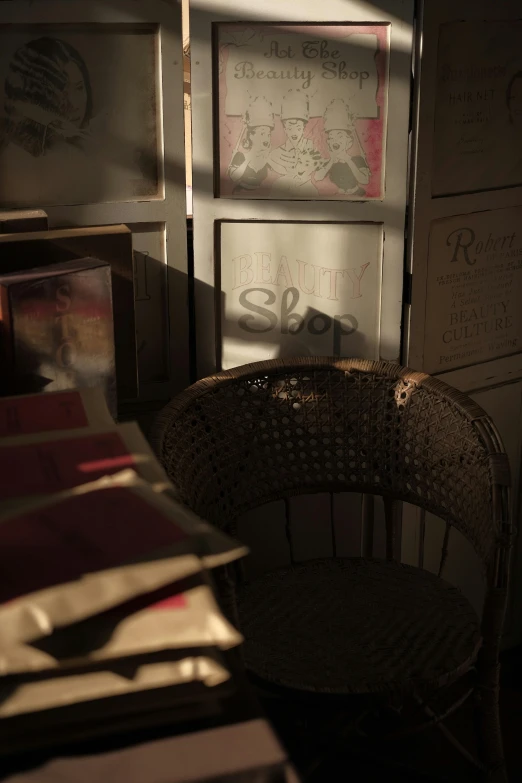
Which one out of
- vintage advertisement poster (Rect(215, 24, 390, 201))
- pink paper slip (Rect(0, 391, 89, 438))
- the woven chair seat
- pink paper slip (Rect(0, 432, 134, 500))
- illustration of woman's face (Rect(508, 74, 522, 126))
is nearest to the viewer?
pink paper slip (Rect(0, 432, 134, 500))

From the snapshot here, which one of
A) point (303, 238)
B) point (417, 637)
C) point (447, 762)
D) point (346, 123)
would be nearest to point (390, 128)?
point (346, 123)

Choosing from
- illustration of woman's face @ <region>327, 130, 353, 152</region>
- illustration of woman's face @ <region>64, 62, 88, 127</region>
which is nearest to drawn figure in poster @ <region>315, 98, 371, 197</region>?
A: illustration of woman's face @ <region>327, 130, 353, 152</region>

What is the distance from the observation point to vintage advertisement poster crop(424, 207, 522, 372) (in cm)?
209

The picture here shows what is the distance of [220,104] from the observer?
73.2 inches

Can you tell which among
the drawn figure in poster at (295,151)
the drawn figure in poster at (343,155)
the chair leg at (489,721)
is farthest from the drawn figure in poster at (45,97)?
the chair leg at (489,721)

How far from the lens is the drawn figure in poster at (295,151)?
6.13ft

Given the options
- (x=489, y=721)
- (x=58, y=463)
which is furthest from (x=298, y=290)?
(x=58, y=463)

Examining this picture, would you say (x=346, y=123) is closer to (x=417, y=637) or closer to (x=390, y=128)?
(x=390, y=128)

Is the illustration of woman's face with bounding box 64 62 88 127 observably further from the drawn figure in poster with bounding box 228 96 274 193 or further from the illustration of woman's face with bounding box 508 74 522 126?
the illustration of woman's face with bounding box 508 74 522 126

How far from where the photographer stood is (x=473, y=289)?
2182 mm

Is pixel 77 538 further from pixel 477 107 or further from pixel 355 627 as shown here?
pixel 477 107

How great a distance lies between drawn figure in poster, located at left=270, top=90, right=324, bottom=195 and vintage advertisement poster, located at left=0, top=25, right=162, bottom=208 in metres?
0.28

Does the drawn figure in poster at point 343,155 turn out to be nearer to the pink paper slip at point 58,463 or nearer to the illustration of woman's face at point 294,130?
the illustration of woman's face at point 294,130

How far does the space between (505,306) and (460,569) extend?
0.75m
